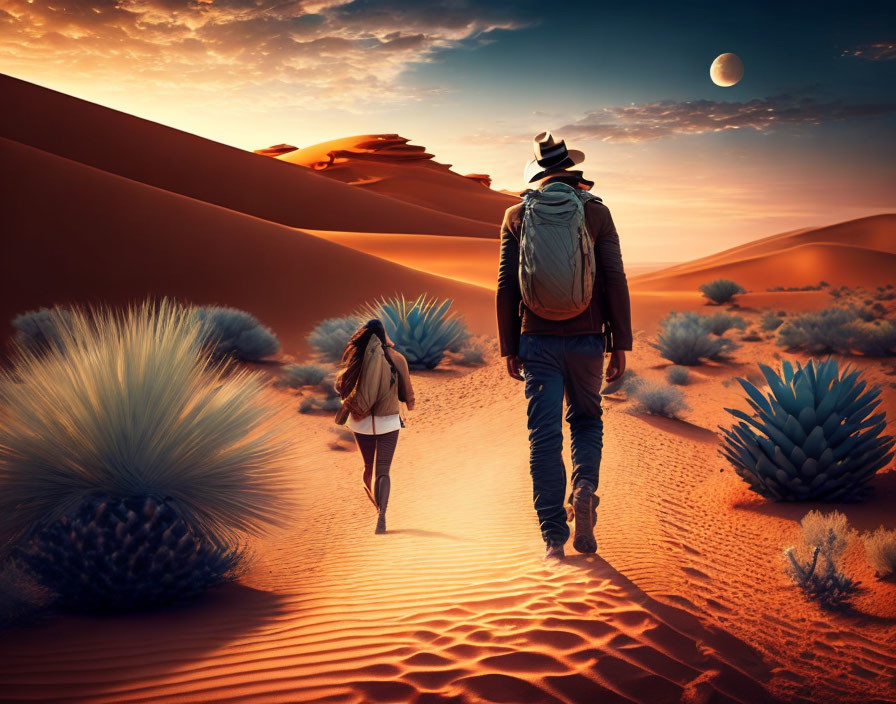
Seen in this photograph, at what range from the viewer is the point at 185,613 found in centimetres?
391

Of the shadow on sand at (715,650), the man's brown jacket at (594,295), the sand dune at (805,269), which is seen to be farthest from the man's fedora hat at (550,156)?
the sand dune at (805,269)

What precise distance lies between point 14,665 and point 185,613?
2.98 ft

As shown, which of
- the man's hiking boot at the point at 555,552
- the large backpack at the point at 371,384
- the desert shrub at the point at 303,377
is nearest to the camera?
the man's hiking boot at the point at 555,552

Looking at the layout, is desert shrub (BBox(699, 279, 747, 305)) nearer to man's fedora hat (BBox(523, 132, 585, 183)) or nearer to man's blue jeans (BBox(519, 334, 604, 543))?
man's fedora hat (BBox(523, 132, 585, 183))

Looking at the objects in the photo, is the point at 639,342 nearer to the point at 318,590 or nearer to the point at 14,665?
the point at 318,590

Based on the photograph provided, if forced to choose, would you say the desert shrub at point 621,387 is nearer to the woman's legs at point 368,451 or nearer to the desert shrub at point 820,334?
the woman's legs at point 368,451

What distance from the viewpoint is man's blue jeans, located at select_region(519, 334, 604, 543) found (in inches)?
153

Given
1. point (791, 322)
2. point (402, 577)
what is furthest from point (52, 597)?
point (791, 322)

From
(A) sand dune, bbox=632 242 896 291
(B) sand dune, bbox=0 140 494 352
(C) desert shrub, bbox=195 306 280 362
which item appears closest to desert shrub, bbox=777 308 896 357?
(B) sand dune, bbox=0 140 494 352

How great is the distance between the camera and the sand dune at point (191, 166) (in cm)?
4672

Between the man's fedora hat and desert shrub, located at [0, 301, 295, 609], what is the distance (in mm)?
2659

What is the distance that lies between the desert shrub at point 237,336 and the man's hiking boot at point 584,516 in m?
10.3

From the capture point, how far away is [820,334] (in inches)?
576

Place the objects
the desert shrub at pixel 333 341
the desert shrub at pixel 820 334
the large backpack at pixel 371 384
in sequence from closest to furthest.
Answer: the large backpack at pixel 371 384 → the desert shrub at pixel 333 341 → the desert shrub at pixel 820 334
